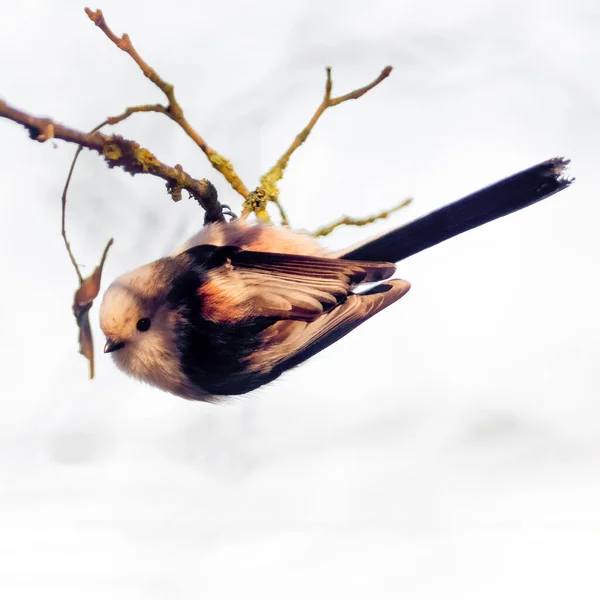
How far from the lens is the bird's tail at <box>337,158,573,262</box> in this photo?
5.32ft

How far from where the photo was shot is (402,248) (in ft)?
6.24

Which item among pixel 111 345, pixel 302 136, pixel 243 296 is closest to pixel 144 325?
pixel 111 345

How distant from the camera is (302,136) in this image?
1.57m

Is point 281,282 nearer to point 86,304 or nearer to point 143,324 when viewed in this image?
point 143,324

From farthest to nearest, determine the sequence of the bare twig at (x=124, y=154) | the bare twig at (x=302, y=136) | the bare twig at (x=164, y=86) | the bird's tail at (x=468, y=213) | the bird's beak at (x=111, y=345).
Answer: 1. the bird's beak at (x=111, y=345)
2. the bird's tail at (x=468, y=213)
3. the bare twig at (x=302, y=136)
4. the bare twig at (x=164, y=86)
5. the bare twig at (x=124, y=154)

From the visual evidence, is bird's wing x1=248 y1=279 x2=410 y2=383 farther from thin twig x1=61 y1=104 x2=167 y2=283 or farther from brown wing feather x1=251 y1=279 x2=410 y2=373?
thin twig x1=61 y1=104 x2=167 y2=283

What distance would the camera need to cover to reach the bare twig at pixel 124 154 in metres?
1.00

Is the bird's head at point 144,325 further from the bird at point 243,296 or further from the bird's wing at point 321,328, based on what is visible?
the bird's wing at point 321,328

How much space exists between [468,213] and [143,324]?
2.86 feet

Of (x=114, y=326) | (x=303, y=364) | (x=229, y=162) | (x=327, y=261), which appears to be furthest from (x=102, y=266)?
(x=303, y=364)

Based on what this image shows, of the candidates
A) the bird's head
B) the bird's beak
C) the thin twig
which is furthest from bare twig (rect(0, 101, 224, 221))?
the bird's beak

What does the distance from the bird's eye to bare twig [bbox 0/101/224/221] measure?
1.09ft

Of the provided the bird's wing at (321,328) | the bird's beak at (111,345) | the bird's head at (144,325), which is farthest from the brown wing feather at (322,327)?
the bird's beak at (111,345)

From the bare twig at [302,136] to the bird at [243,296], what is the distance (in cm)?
21
